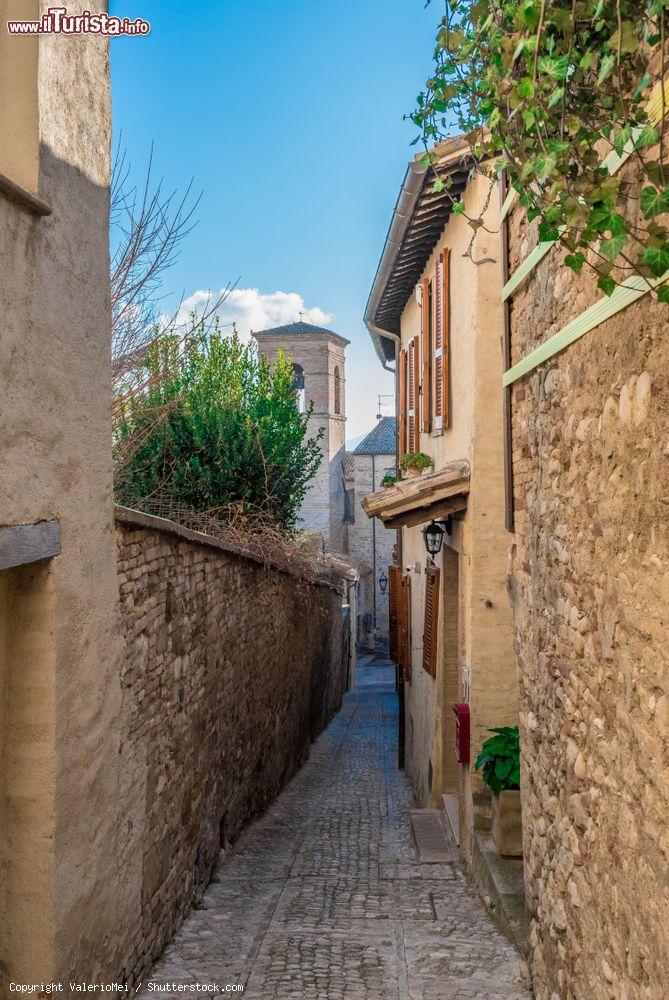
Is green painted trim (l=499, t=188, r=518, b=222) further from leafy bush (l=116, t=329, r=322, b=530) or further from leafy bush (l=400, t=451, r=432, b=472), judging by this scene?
leafy bush (l=116, t=329, r=322, b=530)

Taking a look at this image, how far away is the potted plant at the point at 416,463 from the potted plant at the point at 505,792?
4.01 metres

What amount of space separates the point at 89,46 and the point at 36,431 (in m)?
2.12

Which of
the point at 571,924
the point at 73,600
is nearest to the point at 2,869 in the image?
the point at 73,600

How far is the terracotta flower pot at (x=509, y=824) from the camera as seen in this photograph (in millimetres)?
6027

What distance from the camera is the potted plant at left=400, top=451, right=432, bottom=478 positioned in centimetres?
968

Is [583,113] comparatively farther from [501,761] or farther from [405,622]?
[405,622]

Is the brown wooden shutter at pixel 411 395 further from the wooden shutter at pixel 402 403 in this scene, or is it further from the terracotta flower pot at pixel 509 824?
the terracotta flower pot at pixel 509 824

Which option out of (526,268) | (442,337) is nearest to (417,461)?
→ (442,337)

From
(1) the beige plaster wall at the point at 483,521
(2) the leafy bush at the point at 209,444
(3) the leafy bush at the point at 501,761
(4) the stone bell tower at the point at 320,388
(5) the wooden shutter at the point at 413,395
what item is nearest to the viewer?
(3) the leafy bush at the point at 501,761

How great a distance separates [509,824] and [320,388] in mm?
36780

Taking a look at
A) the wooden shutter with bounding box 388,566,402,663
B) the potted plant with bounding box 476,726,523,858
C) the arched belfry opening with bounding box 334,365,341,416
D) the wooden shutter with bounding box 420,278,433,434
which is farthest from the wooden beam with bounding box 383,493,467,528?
the arched belfry opening with bounding box 334,365,341,416

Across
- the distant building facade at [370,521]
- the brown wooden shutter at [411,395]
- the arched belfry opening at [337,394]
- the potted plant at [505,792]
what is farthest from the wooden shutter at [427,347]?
the arched belfry opening at [337,394]

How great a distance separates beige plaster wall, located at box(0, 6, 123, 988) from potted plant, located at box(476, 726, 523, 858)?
275cm

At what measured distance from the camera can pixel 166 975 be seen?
5121mm
